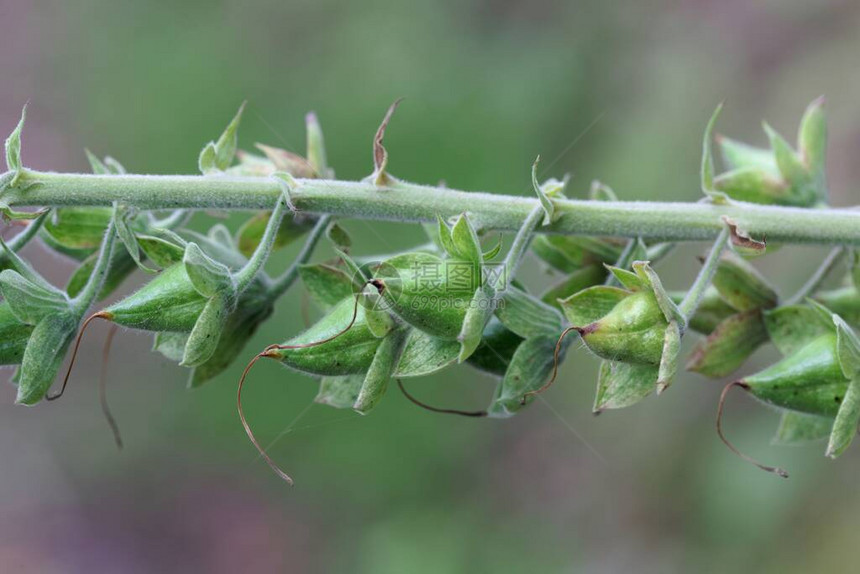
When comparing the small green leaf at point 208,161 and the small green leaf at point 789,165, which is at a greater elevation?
the small green leaf at point 208,161

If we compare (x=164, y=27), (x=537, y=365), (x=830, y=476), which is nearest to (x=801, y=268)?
(x=830, y=476)

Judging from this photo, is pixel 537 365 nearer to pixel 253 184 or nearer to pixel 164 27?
pixel 253 184

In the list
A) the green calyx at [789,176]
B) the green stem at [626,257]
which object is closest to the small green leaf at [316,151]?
the green stem at [626,257]

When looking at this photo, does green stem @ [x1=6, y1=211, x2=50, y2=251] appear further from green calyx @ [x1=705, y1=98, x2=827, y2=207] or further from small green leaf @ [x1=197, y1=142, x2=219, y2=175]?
green calyx @ [x1=705, y1=98, x2=827, y2=207]

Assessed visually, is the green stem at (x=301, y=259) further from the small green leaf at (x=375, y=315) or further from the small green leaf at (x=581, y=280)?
the small green leaf at (x=581, y=280)

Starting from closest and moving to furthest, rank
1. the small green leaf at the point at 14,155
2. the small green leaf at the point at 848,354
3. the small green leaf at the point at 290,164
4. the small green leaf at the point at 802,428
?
the small green leaf at the point at 14,155
the small green leaf at the point at 848,354
the small green leaf at the point at 802,428
the small green leaf at the point at 290,164

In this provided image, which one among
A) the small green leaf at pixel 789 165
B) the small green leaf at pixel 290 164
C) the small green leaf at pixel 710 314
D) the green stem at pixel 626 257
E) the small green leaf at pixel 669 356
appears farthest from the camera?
the small green leaf at pixel 789 165
